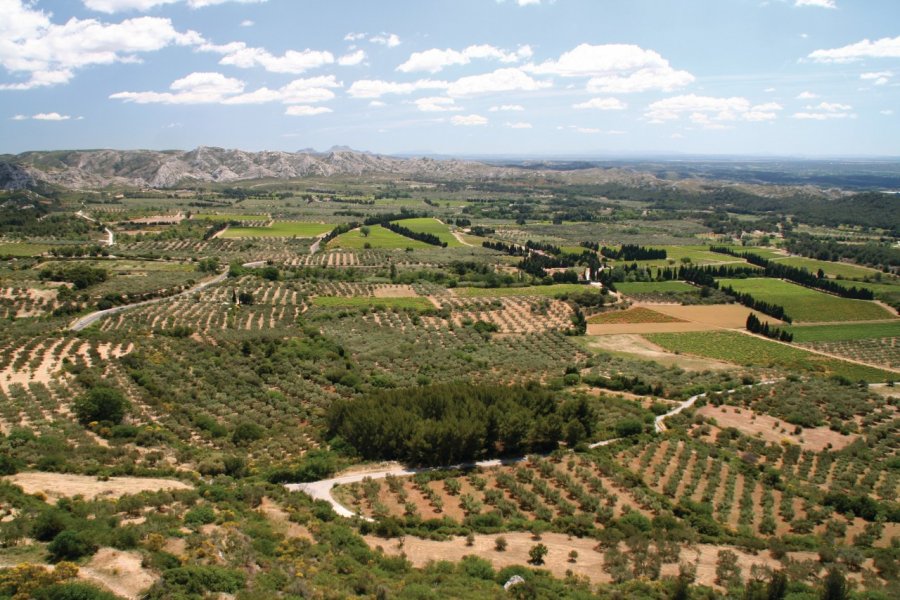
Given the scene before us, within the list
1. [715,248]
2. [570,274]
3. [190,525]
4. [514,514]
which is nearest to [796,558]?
[514,514]

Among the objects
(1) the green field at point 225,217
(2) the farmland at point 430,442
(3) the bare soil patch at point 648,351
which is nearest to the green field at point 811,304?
(2) the farmland at point 430,442

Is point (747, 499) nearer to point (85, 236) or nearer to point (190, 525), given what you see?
point (190, 525)

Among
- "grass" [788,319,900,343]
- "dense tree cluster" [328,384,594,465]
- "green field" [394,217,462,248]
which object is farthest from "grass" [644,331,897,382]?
"green field" [394,217,462,248]

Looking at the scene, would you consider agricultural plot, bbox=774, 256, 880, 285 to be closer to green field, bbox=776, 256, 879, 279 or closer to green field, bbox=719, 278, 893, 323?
green field, bbox=776, 256, 879, 279

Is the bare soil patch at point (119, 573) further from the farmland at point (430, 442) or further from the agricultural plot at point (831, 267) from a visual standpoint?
the agricultural plot at point (831, 267)

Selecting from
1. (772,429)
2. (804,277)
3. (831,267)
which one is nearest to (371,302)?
(772,429)
